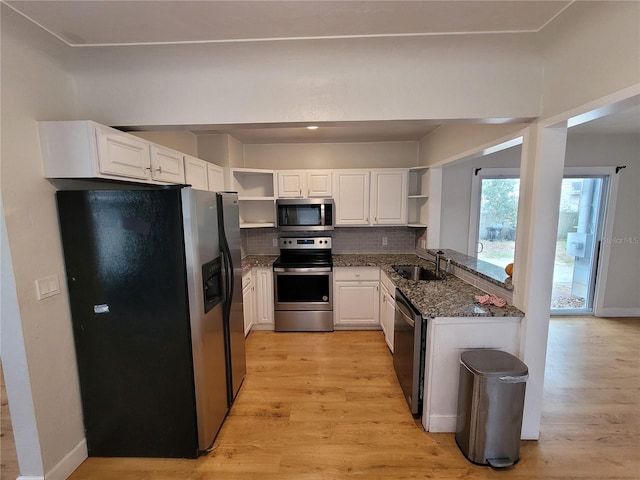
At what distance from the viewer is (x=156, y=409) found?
1.77 meters

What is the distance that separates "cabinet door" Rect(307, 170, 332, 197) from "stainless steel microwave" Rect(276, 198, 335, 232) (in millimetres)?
201

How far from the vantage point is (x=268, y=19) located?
4.27 feet

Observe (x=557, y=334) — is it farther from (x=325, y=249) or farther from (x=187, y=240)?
(x=187, y=240)

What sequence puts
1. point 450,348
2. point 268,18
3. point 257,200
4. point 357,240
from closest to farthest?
point 268,18, point 450,348, point 257,200, point 357,240

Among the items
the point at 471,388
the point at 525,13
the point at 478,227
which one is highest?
the point at 525,13

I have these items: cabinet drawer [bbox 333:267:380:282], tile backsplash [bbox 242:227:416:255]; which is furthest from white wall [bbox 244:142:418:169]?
cabinet drawer [bbox 333:267:380:282]

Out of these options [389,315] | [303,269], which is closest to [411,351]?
[389,315]

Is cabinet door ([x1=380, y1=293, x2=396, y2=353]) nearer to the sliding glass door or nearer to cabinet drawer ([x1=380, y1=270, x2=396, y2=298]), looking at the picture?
cabinet drawer ([x1=380, y1=270, x2=396, y2=298])

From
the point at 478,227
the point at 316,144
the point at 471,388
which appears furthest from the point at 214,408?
the point at 478,227

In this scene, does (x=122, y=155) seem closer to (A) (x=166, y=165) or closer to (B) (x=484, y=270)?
(A) (x=166, y=165)

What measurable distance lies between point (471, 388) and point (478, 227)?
271 cm

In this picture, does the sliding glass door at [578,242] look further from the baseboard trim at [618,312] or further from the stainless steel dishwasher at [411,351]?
the stainless steel dishwasher at [411,351]

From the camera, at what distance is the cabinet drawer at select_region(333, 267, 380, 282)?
345 cm

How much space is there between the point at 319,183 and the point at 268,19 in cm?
236
